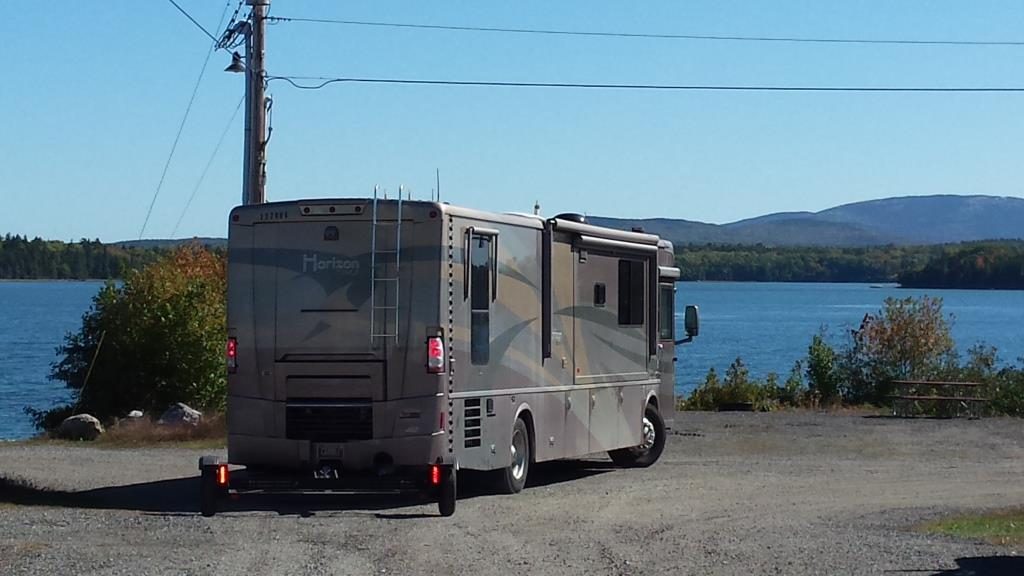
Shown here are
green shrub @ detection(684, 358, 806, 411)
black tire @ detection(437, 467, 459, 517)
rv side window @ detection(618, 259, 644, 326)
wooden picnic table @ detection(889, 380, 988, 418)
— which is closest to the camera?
black tire @ detection(437, 467, 459, 517)

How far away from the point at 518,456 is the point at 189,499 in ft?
11.6

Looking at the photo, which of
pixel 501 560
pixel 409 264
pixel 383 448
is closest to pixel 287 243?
pixel 409 264

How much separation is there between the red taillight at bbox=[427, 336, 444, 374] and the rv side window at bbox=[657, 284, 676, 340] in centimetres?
701

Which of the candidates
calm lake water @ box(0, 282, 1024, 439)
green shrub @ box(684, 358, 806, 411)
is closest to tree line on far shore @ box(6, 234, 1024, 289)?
calm lake water @ box(0, 282, 1024, 439)

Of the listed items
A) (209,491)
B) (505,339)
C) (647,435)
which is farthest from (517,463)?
(647,435)

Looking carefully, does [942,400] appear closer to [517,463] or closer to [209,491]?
[517,463]

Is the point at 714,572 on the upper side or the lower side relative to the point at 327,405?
lower

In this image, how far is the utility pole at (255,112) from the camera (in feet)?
76.5

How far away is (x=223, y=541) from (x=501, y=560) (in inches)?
96.1

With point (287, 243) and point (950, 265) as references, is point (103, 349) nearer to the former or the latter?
point (287, 243)

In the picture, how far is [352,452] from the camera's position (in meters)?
14.5

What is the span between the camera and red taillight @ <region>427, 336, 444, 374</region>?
14.4 metres

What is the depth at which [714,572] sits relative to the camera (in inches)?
441

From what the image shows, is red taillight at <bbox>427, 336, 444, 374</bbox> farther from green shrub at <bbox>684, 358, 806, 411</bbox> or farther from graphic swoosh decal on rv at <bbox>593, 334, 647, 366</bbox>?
green shrub at <bbox>684, 358, 806, 411</bbox>
